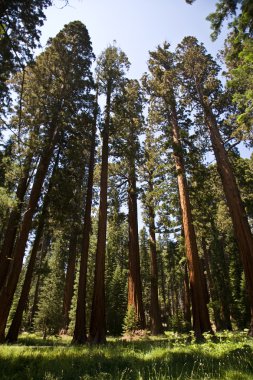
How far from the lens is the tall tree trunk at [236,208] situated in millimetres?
10336

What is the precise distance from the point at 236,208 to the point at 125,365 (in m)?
7.78

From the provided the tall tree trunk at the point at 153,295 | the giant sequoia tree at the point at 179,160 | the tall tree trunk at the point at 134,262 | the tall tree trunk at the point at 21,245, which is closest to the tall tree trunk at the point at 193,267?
the giant sequoia tree at the point at 179,160

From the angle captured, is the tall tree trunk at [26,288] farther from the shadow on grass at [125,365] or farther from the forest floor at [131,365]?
the forest floor at [131,365]

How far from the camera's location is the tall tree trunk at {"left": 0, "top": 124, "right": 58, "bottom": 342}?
11.5 metres

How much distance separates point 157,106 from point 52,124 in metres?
6.66

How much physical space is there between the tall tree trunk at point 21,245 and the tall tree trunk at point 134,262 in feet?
19.5

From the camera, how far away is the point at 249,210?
66.5 ft

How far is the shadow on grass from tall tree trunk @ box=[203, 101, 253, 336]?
13.1ft

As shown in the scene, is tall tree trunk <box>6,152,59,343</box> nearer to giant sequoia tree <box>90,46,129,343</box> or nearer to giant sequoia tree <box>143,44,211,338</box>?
giant sequoia tree <box>90,46,129,343</box>

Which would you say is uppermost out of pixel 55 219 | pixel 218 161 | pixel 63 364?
pixel 218 161

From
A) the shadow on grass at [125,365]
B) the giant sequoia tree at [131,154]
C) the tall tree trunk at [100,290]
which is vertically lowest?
the shadow on grass at [125,365]

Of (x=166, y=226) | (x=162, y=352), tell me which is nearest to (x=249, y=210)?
(x=166, y=226)

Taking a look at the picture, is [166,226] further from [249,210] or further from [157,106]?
[157,106]

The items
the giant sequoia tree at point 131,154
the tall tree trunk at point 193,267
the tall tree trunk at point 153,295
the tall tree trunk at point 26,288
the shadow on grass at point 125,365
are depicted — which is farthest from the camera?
the tall tree trunk at point 153,295
